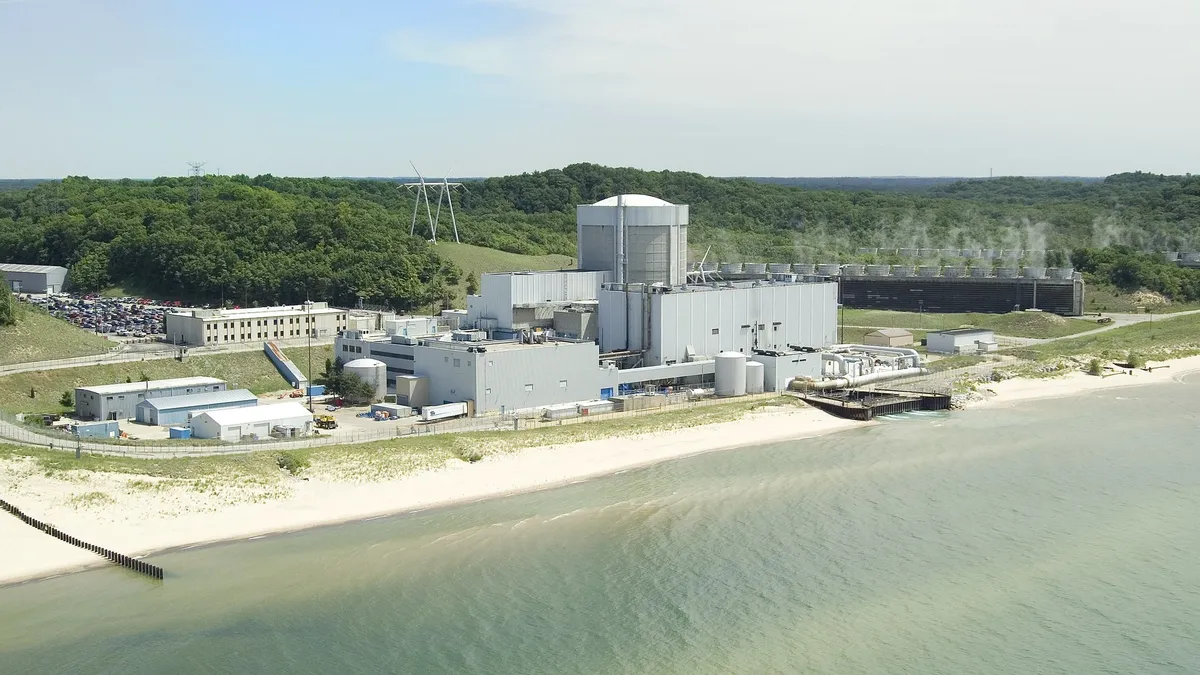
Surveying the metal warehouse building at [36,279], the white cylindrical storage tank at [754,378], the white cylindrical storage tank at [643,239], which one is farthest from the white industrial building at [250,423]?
the metal warehouse building at [36,279]

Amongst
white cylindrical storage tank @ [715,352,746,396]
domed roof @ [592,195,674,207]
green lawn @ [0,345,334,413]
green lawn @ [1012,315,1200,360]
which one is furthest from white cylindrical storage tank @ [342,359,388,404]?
green lawn @ [1012,315,1200,360]

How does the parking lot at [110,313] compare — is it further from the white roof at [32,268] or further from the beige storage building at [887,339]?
the beige storage building at [887,339]

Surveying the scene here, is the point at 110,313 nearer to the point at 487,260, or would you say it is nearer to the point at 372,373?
the point at 372,373

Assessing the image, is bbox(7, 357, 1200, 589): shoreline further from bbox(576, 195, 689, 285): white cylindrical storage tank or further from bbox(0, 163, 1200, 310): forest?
bbox(0, 163, 1200, 310): forest

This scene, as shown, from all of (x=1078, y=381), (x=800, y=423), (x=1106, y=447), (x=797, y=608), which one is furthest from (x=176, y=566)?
(x=1078, y=381)

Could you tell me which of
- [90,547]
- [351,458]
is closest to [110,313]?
[351,458]

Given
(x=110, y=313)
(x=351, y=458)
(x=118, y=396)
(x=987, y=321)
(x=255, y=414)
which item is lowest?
(x=351, y=458)
